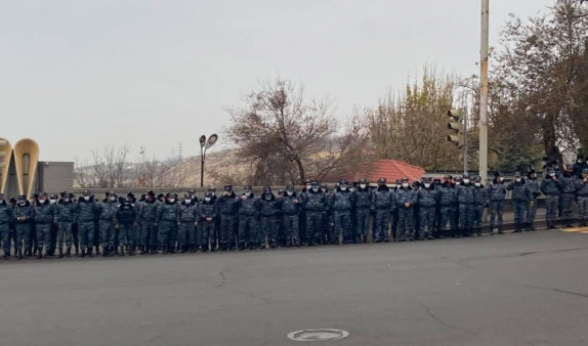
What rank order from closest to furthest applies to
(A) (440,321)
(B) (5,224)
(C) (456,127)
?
(A) (440,321) → (B) (5,224) → (C) (456,127)

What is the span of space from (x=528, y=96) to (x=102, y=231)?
1838 cm

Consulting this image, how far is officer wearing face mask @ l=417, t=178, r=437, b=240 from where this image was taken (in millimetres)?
20047

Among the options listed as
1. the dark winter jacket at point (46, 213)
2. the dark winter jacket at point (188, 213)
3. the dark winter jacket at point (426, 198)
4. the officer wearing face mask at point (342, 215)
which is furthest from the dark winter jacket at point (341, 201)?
the dark winter jacket at point (46, 213)

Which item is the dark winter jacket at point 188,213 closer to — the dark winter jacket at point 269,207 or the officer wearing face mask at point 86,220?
the dark winter jacket at point 269,207

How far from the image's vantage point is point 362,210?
19969 millimetres

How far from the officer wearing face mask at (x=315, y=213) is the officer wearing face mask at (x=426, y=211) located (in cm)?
282

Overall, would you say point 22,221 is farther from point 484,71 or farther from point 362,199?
point 484,71

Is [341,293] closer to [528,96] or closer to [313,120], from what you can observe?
[528,96]

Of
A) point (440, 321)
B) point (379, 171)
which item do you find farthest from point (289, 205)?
point (379, 171)

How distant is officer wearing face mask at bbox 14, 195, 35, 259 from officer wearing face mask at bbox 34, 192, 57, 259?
0.20 metres

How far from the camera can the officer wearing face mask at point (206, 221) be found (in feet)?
64.0

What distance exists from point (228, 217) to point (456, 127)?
290 inches

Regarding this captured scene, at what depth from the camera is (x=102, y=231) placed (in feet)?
63.4

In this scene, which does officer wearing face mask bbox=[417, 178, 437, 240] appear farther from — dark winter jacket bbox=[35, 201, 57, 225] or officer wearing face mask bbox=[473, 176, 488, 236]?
dark winter jacket bbox=[35, 201, 57, 225]
